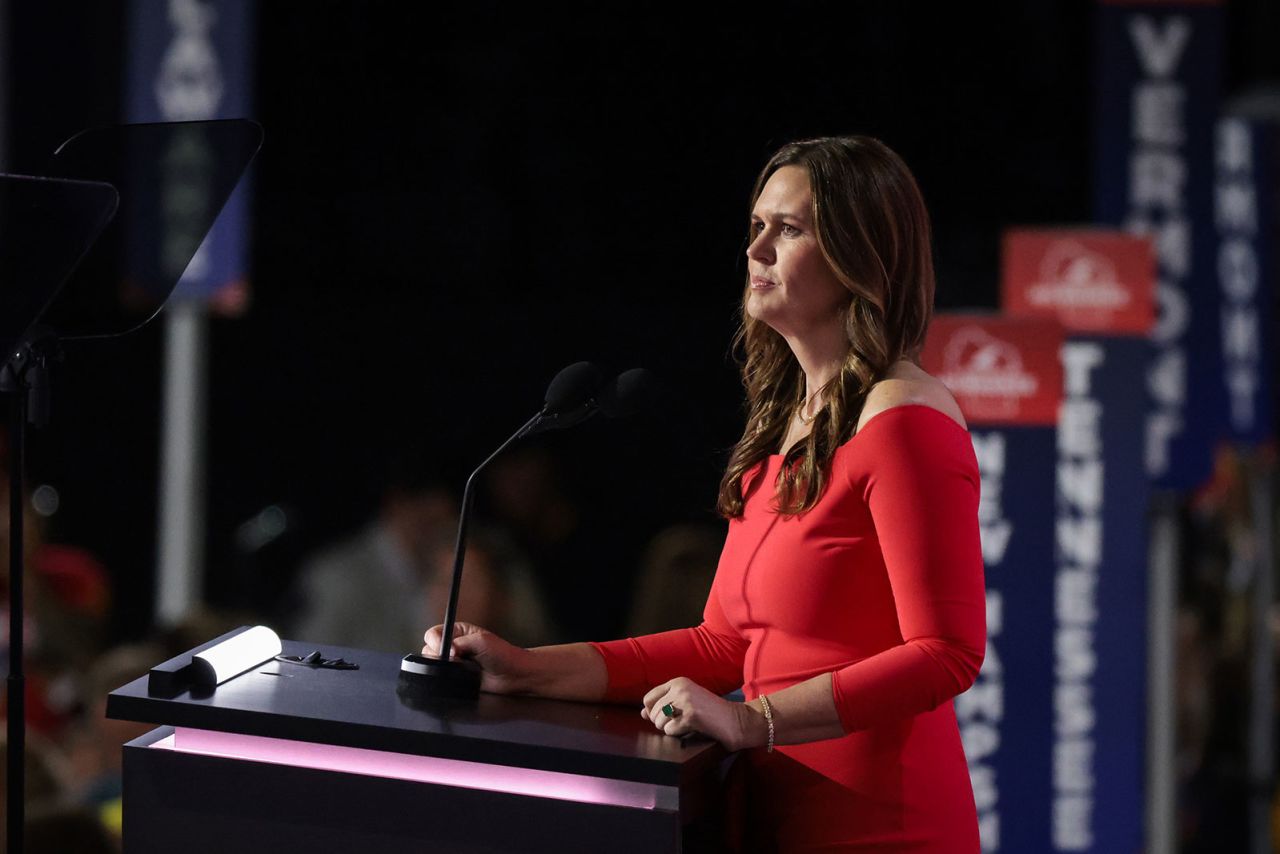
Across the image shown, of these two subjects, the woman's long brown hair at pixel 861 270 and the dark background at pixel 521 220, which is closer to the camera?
the woman's long brown hair at pixel 861 270

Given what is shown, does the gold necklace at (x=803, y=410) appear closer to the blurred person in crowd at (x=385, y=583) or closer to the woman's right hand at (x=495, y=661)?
the woman's right hand at (x=495, y=661)

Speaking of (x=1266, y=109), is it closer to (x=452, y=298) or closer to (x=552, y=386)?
(x=452, y=298)

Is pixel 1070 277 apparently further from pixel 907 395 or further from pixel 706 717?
pixel 706 717

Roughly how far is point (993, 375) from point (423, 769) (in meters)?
2.53

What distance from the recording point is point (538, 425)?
1.66 metres

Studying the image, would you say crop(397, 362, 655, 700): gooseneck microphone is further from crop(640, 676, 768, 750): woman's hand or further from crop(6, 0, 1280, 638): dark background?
crop(6, 0, 1280, 638): dark background

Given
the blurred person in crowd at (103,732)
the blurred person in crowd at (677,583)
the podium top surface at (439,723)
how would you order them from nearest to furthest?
1. the podium top surface at (439,723)
2. the blurred person in crowd at (103,732)
3. the blurred person in crowd at (677,583)

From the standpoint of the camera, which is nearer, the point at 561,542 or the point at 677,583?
the point at 677,583

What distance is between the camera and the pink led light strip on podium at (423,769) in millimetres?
1452

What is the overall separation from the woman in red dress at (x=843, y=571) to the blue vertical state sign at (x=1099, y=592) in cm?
227

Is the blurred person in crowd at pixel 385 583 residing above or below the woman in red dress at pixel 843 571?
below

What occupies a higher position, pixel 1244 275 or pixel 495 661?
pixel 1244 275

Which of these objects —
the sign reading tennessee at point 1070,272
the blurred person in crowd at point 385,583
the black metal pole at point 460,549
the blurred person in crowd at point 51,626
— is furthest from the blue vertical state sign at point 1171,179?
the black metal pole at point 460,549

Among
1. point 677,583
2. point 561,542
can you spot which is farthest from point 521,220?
point 677,583
